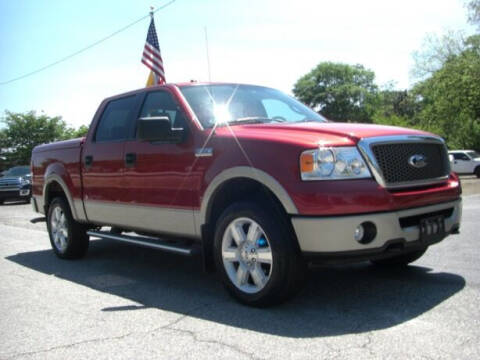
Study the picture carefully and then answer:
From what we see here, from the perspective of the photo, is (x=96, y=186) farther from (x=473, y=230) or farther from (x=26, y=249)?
(x=473, y=230)

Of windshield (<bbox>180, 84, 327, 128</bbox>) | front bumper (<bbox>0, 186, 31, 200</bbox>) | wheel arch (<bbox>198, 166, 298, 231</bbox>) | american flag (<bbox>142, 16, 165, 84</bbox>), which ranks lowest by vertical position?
front bumper (<bbox>0, 186, 31, 200</bbox>)

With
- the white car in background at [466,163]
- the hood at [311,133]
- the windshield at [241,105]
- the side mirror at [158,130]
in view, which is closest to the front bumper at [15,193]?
the windshield at [241,105]

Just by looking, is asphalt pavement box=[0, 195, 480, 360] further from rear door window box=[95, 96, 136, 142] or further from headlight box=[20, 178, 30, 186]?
headlight box=[20, 178, 30, 186]

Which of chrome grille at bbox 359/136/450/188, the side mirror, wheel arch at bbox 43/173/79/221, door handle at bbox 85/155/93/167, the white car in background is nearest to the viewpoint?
chrome grille at bbox 359/136/450/188

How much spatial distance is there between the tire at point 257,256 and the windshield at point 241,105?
102 cm

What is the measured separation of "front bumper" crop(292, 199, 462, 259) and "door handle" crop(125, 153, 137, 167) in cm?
215

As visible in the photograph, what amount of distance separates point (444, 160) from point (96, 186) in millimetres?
3664

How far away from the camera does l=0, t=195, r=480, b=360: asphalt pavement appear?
3180mm

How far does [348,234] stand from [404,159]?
2.68 ft

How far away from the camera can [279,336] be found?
3.38m

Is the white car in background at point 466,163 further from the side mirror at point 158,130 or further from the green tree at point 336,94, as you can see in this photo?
the green tree at point 336,94

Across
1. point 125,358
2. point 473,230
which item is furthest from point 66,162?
point 473,230

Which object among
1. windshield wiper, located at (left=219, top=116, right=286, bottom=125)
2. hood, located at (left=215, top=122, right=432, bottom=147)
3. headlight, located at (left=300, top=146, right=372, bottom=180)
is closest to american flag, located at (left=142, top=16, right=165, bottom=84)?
windshield wiper, located at (left=219, top=116, right=286, bottom=125)

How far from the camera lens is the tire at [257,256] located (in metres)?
3.80
